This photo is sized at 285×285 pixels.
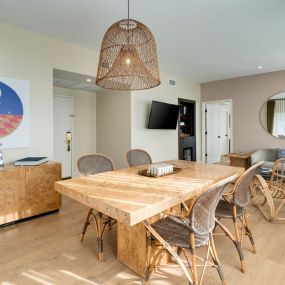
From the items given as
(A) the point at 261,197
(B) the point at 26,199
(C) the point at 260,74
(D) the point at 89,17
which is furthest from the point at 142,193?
(C) the point at 260,74

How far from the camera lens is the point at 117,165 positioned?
4801 millimetres

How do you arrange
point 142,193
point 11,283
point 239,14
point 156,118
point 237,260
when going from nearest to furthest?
point 142,193 < point 11,283 < point 237,260 < point 239,14 < point 156,118

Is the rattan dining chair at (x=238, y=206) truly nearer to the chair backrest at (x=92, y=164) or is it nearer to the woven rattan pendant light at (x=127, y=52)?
the woven rattan pendant light at (x=127, y=52)

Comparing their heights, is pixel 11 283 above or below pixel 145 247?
below

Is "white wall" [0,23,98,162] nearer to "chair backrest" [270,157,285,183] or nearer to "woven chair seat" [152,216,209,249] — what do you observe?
"woven chair seat" [152,216,209,249]

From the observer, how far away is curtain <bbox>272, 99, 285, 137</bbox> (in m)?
4.90

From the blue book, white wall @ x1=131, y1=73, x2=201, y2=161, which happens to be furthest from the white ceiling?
the blue book

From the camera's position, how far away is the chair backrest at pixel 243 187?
180cm

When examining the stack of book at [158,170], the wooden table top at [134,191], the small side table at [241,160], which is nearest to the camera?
the wooden table top at [134,191]

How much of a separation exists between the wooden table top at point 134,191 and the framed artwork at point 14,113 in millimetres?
1561

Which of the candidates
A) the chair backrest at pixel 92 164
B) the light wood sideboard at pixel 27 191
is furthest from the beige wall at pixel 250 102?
the light wood sideboard at pixel 27 191

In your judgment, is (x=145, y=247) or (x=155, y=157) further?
(x=155, y=157)

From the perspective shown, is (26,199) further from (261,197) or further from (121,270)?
(261,197)

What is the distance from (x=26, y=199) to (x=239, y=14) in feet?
11.4
